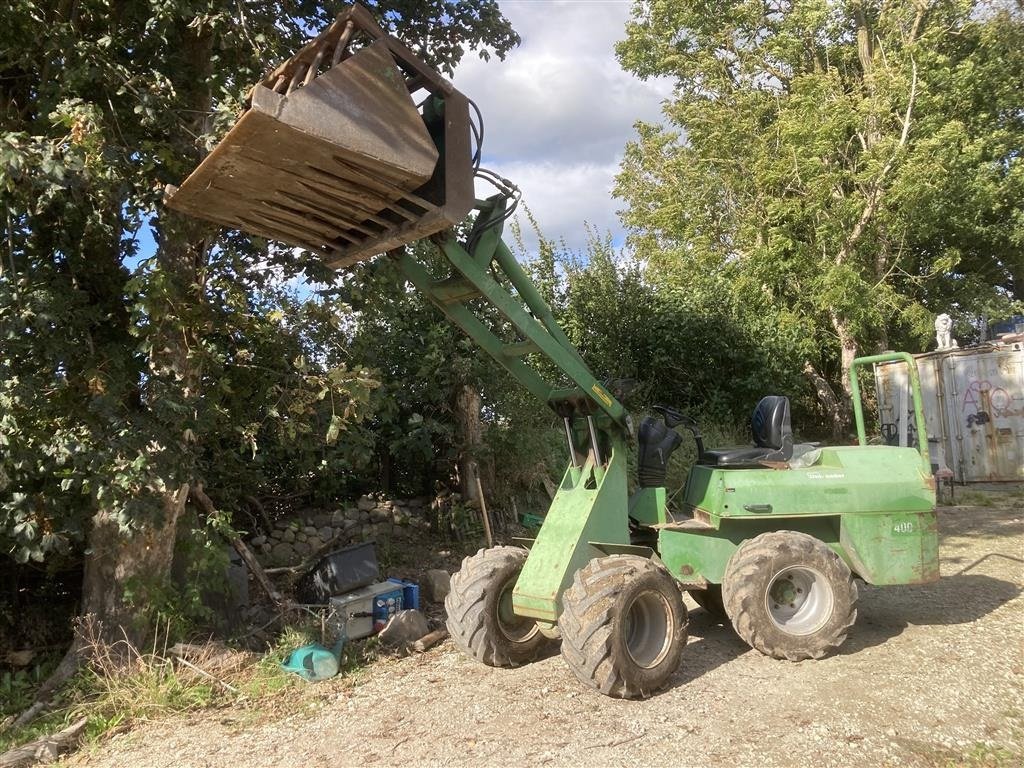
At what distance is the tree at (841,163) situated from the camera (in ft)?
48.4

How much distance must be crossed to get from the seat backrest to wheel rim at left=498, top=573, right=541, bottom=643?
2.38 metres

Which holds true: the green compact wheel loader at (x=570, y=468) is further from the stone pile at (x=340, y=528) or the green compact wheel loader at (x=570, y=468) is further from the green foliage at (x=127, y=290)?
the stone pile at (x=340, y=528)

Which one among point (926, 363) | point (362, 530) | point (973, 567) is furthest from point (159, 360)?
point (926, 363)

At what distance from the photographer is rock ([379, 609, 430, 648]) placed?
20.7 ft

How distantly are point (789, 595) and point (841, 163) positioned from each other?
12.9 m

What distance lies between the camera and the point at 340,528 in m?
8.94

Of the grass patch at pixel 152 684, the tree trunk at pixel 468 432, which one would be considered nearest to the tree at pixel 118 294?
the grass patch at pixel 152 684

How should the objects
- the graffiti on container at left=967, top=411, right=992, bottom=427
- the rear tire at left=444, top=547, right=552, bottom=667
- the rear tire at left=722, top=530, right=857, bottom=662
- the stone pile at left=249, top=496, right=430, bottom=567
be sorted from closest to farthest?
the rear tire at left=722, top=530, right=857, bottom=662
the rear tire at left=444, top=547, right=552, bottom=667
the stone pile at left=249, top=496, right=430, bottom=567
the graffiti on container at left=967, top=411, right=992, bottom=427

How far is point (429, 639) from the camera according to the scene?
632 cm

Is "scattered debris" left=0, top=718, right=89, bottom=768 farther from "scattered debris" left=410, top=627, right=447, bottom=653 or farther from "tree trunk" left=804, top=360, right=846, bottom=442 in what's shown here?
"tree trunk" left=804, top=360, right=846, bottom=442

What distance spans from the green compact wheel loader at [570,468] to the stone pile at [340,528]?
3400mm

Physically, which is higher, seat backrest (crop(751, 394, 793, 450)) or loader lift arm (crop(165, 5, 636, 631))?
loader lift arm (crop(165, 5, 636, 631))

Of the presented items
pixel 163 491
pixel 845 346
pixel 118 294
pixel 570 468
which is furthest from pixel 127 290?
pixel 845 346

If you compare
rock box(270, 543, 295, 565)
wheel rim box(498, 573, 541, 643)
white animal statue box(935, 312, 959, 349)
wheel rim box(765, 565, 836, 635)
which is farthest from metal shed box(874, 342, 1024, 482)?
rock box(270, 543, 295, 565)
